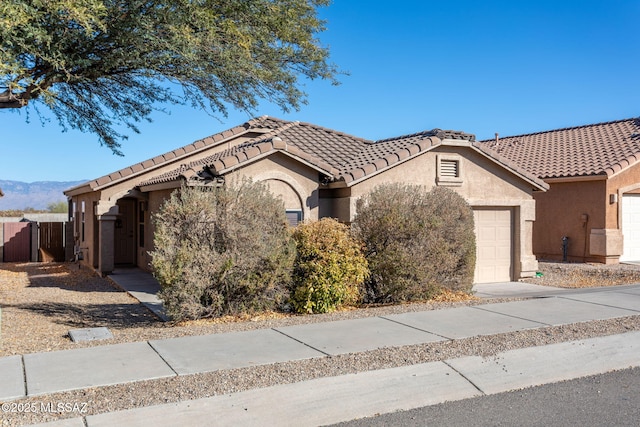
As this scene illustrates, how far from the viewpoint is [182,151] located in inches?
749

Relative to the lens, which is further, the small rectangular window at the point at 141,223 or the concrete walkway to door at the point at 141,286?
the small rectangular window at the point at 141,223

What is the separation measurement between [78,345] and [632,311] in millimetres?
8500

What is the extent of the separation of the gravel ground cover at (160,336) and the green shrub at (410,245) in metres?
0.52

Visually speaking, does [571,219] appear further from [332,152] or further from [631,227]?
[332,152]

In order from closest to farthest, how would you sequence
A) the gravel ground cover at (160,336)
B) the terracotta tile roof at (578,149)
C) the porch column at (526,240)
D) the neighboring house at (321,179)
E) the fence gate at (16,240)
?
the gravel ground cover at (160,336)
the neighboring house at (321,179)
the porch column at (526,240)
the terracotta tile roof at (578,149)
the fence gate at (16,240)

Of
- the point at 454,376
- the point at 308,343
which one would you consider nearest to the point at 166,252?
the point at 308,343

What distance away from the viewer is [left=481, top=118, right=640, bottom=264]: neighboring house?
66.6ft

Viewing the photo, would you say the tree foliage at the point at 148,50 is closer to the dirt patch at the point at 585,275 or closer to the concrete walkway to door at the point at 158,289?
the concrete walkway to door at the point at 158,289

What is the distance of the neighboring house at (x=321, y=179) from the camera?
46.9ft

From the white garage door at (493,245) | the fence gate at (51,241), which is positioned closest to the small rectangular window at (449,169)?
the white garage door at (493,245)

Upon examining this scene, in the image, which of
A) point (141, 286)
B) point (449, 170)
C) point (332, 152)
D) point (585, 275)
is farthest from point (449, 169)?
point (141, 286)

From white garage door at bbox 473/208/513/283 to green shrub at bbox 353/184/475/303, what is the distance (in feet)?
14.1

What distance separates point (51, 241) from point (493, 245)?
18.1 metres

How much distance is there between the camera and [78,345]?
779cm
